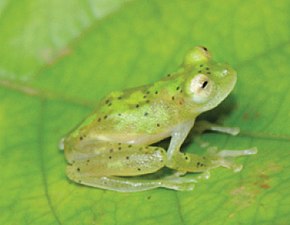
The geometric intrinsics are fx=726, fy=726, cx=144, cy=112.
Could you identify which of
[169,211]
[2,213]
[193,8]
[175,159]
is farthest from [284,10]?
[2,213]

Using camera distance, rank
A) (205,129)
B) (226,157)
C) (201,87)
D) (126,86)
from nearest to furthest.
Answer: (226,157)
(201,87)
(205,129)
(126,86)

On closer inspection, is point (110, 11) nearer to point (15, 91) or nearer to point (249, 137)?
point (15, 91)

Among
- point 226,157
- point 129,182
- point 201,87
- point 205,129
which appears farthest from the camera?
point 205,129

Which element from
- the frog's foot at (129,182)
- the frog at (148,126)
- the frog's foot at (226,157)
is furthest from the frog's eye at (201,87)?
the frog's foot at (129,182)

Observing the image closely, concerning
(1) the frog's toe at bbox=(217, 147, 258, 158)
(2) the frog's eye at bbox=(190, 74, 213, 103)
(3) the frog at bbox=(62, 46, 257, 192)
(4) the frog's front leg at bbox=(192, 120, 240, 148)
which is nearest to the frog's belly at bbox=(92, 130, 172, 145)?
(3) the frog at bbox=(62, 46, 257, 192)

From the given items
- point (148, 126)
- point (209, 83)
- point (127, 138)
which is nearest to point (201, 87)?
point (209, 83)

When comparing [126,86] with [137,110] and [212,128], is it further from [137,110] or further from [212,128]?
[212,128]
